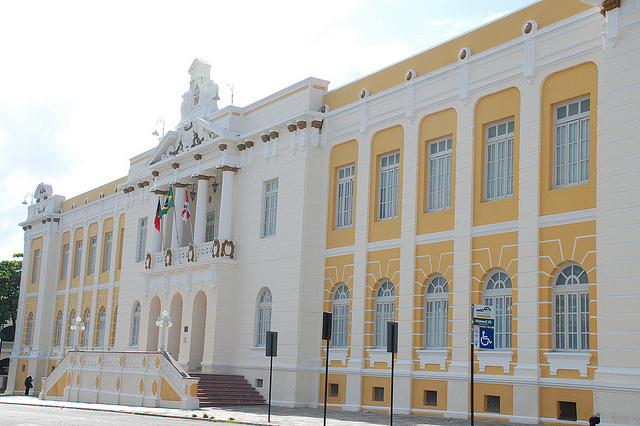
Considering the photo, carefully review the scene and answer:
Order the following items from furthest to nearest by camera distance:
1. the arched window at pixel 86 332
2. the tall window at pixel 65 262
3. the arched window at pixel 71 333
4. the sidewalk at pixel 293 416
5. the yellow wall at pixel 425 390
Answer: the tall window at pixel 65 262
the arched window at pixel 71 333
the arched window at pixel 86 332
the yellow wall at pixel 425 390
the sidewalk at pixel 293 416

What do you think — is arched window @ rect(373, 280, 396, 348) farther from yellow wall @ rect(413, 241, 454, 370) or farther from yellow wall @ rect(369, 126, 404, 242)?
yellow wall @ rect(369, 126, 404, 242)

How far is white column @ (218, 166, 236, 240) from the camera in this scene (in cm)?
3319

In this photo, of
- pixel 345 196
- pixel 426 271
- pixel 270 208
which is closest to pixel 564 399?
pixel 426 271

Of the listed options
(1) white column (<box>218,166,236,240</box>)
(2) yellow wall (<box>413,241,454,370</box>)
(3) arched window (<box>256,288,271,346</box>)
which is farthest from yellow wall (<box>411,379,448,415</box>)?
(1) white column (<box>218,166,236,240</box>)

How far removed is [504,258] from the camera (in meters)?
21.9

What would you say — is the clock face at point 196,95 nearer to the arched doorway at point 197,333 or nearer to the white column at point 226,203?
the white column at point 226,203

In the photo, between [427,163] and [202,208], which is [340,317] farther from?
[202,208]

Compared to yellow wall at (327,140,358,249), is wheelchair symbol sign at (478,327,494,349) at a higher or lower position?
lower

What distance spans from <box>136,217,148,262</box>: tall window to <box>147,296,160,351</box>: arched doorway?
14.7ft

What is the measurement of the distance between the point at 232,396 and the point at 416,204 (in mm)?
9904

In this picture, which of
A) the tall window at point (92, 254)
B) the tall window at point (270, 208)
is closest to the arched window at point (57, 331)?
the tall window at point (92, 254)

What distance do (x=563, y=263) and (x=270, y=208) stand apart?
14.3 metres

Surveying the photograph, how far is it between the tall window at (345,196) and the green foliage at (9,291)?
48.9m

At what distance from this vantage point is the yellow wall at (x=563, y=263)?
19.1 meters
